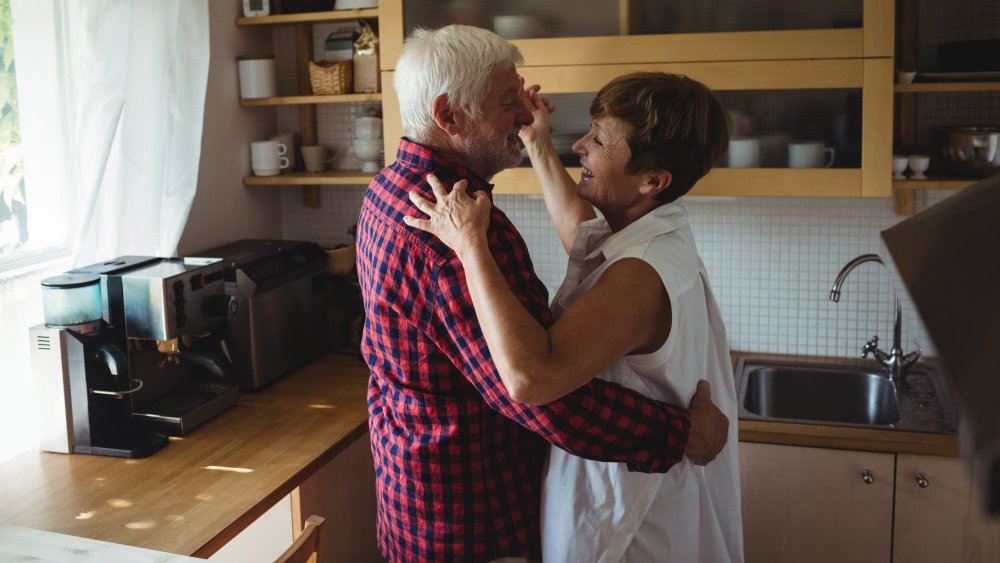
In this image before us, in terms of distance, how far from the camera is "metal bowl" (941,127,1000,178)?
8.01ft

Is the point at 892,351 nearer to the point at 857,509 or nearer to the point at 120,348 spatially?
the point at 857,509

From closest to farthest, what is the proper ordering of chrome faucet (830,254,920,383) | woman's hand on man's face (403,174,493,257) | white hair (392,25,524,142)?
1. woman's hand on man's face (403,174,493,257)
2. white hair (392,25,524,142)
3. chrome faucet (830,254,920,383)

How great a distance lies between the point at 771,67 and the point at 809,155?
25 cm

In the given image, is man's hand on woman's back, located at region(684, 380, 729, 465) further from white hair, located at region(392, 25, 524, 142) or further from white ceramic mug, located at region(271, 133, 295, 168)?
white ceramic mug, located at region(271, 133, 295, 168)

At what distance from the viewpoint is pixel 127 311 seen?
7.15 ft

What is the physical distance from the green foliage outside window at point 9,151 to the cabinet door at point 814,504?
1.91 metres

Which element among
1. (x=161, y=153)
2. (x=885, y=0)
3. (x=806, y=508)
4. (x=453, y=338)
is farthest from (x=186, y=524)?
(x=885, y=0)

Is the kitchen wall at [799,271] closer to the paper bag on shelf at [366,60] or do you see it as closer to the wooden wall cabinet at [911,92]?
the wooden wall cabinet at [911,92]

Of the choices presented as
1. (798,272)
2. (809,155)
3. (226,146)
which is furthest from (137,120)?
(798,272)

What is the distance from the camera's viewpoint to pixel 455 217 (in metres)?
1.42

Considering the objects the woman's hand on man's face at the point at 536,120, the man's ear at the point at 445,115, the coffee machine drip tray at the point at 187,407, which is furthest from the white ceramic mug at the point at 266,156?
the man's ear at the point at 445,115

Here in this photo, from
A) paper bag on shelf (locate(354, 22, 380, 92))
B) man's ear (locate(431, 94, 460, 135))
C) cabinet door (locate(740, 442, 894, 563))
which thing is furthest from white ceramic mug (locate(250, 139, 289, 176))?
cabinet door (locate(740, 442, 894, 563))

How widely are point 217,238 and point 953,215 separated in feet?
8.70

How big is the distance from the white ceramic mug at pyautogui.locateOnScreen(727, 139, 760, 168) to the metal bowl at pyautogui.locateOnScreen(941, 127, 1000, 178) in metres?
0.54
